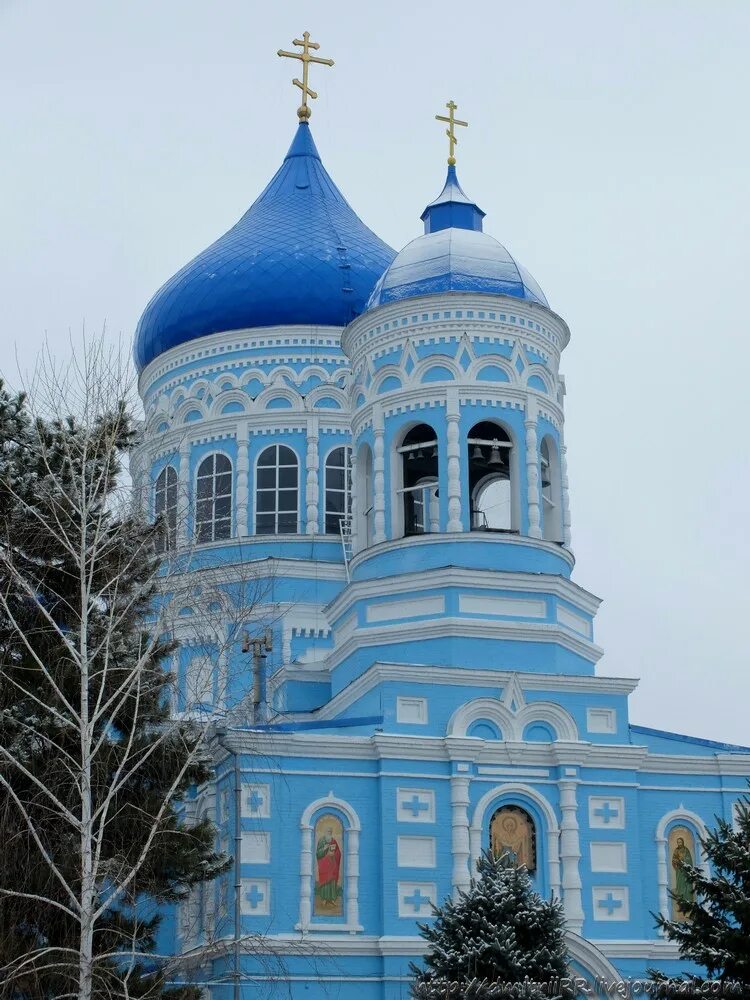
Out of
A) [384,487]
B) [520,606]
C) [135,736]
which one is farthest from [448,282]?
[135,736]

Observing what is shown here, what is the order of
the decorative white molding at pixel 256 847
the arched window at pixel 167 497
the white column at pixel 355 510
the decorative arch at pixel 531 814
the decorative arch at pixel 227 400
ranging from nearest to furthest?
the arched window at pixel 167 497 → the decorative white molding at pixel 256 847 → the decorative arch at pixel 531 814 → the white column at pixel 355 510 → the decorative arch at pixel 227 400

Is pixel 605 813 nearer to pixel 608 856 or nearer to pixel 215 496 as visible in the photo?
pixel 608 856

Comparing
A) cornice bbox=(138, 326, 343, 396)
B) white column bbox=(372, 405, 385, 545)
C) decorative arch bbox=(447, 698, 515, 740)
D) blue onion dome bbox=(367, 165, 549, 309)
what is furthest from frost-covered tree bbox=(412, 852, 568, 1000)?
cornice bbox=(138, 326, 343, 396)

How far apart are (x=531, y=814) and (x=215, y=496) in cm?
747

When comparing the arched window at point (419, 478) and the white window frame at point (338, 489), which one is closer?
the arched window at point (419, 478)

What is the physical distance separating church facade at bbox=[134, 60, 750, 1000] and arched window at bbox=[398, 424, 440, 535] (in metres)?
0.05

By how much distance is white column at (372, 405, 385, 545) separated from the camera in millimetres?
17812

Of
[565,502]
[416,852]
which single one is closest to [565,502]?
[565,502]

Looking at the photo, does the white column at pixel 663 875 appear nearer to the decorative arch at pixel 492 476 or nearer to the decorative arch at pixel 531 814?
the decorative arch at pixel 531 814

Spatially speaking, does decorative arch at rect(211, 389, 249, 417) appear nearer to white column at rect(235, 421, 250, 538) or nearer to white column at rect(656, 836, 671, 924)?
white column at rect(235, 421, 250, 538)

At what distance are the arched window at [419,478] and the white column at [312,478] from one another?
1370mm

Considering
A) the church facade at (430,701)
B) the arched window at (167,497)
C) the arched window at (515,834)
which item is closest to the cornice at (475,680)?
the church facade at (430,701)

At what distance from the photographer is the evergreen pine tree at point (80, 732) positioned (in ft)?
39.2

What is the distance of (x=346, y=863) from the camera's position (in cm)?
1569
